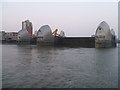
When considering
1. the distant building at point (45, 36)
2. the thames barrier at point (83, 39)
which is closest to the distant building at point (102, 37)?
the thames barrier at point (83, 39)

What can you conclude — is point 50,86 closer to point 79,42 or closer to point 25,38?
point 79,42

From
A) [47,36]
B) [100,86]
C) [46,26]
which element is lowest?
[100,86]

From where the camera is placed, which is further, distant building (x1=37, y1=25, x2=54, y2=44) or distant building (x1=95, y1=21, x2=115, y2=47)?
distant building (x1=37, y1=25, x2=54, y2=44)

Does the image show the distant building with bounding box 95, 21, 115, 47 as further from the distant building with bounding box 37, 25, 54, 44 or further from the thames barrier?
the distant building with bounding box 37, 25, 54, 44

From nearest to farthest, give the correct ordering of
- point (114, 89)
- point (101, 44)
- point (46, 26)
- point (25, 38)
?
point (114, 89)
point (101, 44)
point (46, 26)
point (25, 38)

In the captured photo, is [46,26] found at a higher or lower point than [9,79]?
higher

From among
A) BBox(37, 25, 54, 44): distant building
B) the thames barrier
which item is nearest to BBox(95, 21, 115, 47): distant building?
the thames barrier

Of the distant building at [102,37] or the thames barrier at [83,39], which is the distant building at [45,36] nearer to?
the thames barrier at [83,39]

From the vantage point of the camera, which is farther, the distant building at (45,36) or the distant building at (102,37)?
the distant building at (45,36)

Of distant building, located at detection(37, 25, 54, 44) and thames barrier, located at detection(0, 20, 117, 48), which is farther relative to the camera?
distant building, located at detection(37, 25, 54, 44)

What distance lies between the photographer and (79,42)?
246 feet

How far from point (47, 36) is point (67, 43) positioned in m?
11.6

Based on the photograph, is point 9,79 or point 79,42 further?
point 79,42

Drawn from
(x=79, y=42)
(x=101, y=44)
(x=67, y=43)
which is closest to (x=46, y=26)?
(x=67, y=43)
